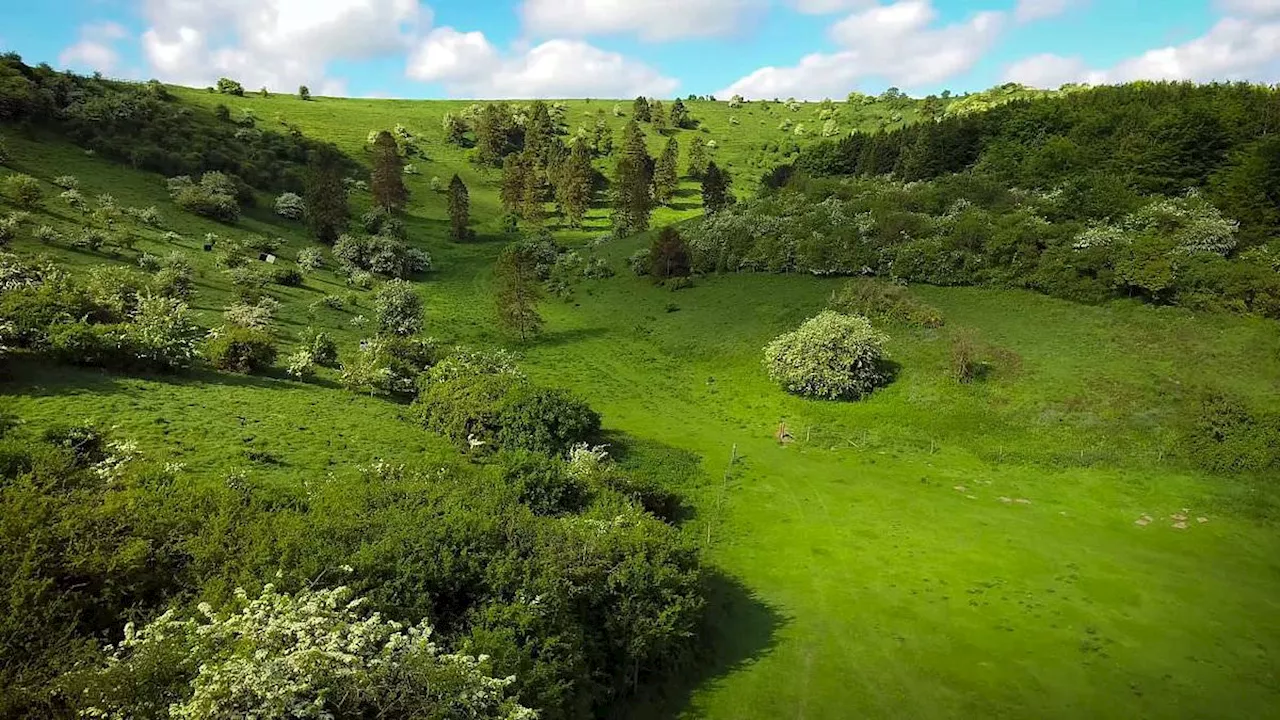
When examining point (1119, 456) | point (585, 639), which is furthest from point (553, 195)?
point (585, 639)

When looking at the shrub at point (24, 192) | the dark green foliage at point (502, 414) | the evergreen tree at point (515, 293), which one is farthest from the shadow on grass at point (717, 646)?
the shrub at point (24, 192)

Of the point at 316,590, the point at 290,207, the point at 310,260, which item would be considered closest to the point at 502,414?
the point at 316,590

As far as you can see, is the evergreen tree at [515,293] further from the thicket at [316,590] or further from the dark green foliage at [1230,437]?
the dark green foliage at [1230,437]

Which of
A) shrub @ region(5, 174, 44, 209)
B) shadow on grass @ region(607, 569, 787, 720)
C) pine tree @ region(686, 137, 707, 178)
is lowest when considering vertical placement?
shadow on grass @ region(607, 569, 787, 720)

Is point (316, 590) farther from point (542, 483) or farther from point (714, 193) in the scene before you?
point (714, 193)

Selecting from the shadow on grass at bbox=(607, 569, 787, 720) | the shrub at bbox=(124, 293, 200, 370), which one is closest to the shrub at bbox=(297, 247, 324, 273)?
the shrub at bbox=(124, 293, 200, 370)

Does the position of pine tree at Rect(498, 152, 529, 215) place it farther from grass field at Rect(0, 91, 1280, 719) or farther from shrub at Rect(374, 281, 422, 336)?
shrub at Rect(374, 281, 422, 336)
